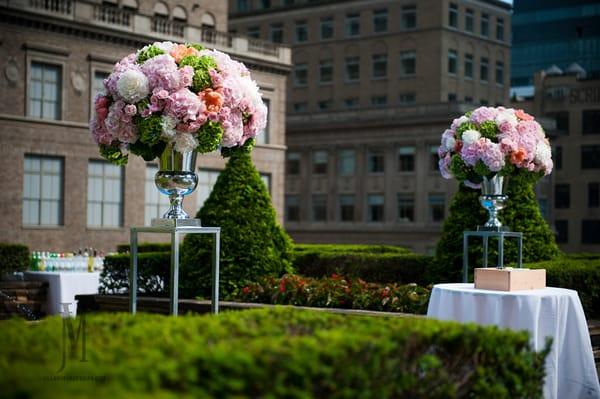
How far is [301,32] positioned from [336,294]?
75.1m

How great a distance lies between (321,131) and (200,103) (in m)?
68.7

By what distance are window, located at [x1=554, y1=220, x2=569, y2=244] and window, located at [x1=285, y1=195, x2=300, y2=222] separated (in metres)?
22.8

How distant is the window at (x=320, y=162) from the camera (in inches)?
3142

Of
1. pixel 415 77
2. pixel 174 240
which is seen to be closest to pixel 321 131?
pixel 415 77

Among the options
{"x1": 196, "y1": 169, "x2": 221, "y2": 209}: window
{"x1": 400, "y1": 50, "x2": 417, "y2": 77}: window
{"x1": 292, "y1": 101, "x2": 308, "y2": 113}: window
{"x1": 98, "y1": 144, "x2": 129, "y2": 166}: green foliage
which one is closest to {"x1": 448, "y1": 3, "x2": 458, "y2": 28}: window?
{"x1": 400, "y1": 50, "x2": 417, "y2": 77}: window

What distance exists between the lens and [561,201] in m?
88.9

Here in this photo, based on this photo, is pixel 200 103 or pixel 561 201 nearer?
pixel 200 103

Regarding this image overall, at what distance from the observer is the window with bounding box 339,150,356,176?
78.2 meters

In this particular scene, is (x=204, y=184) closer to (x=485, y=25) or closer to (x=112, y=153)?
(x=112, y=153)

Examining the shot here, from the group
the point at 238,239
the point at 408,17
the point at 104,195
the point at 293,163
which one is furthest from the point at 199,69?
the point at 408,17

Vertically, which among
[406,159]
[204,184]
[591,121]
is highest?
[591,121]

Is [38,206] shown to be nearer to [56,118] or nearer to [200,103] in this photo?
[56,118]

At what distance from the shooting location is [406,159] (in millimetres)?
75125

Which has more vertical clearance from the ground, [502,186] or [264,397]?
[502,186]
